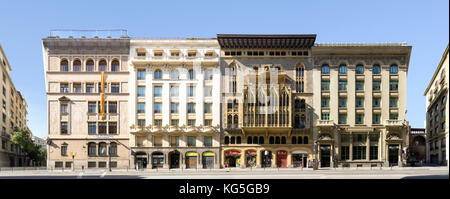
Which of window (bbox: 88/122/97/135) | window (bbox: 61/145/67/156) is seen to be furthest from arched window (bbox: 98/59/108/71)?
window (bbox: 61/145/67/156)

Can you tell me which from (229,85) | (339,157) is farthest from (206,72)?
(339,157)

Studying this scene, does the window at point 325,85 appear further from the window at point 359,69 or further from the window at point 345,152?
the window at point 345,152

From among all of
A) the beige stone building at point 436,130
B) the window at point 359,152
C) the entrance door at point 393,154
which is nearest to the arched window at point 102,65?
the window at point 359,152

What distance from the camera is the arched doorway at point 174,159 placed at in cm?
6719

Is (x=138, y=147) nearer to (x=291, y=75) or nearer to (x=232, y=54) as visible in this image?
(x=232, y=54)

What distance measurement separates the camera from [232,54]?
68000mm

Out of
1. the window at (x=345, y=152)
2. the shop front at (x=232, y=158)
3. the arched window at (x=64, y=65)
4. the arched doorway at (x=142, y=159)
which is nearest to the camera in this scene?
the window at (x=345, y=152)

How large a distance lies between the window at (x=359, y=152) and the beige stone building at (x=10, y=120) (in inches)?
2499

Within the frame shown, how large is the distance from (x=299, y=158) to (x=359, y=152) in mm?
11061

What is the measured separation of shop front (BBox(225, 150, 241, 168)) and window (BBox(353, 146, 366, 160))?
2138cm

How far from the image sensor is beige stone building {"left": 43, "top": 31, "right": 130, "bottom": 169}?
66.5 m

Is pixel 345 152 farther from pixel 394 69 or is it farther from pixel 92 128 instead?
pixel 92 128

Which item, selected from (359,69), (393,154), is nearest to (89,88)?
(359,69)

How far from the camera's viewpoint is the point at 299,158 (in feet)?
220
